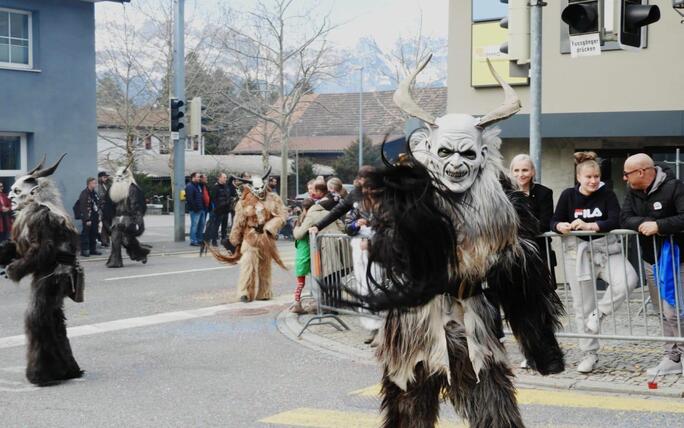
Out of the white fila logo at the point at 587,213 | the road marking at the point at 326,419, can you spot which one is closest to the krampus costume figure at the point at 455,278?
the road marking at the point at 326,419

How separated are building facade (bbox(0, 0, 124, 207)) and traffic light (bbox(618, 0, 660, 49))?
53.8ft

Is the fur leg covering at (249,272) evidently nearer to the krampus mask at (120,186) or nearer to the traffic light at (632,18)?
the krampus mask at (120,186)

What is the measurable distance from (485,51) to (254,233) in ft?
15.0

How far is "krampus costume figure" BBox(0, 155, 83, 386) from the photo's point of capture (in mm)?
7770

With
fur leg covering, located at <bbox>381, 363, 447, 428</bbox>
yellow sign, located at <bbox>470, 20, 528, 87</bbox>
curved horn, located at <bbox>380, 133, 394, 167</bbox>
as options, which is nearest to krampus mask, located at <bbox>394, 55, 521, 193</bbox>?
curved horn, located at <bbox>380, 133, 394, 167</bbox>

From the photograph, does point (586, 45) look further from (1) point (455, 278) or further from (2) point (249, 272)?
(2) point (249, 272)

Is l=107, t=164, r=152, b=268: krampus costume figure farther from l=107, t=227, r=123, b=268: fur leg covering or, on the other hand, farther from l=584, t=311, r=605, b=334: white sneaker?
l=584, t=311, r=605, b=334: white sneaker

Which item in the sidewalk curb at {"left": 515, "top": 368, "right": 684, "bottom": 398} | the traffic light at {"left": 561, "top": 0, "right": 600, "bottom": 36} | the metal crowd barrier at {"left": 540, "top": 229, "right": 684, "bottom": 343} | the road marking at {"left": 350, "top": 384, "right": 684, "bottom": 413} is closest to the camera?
the road marking at {"left": 350, "top": 384, "right": 684, "bottom": 413}

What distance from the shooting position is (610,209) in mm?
8125

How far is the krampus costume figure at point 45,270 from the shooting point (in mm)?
7770

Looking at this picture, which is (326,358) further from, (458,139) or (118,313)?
(458,139)

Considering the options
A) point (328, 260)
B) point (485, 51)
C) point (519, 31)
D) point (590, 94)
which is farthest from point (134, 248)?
point (519, 31)

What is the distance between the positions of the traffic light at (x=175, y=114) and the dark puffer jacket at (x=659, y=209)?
16.7 meters

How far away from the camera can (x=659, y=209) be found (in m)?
7.55
